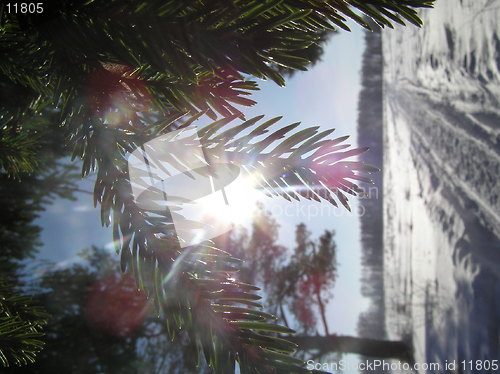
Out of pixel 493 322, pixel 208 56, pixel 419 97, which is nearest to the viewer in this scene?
pixel 208 56

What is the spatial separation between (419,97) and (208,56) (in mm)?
2589

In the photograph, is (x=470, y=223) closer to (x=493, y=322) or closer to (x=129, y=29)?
(x=493, y=322)

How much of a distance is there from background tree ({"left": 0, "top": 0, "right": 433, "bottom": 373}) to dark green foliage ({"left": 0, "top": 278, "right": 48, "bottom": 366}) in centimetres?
22

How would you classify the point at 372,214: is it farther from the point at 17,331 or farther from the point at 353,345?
the point at 17,331

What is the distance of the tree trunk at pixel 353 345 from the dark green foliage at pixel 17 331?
2.41 metres

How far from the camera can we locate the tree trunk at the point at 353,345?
2602mm

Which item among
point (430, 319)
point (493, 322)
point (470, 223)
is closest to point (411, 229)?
point (430, 319)

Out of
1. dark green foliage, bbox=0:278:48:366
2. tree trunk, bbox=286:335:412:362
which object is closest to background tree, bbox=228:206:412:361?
tree trunk, bbox=286:335:412:362

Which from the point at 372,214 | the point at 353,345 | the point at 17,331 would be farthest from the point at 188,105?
the point at 353,345

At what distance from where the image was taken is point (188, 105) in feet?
1.24

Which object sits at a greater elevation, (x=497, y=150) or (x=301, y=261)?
(x=497, y=150)

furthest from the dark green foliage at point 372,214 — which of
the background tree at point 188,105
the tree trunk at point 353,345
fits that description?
the background tree at point 188,105

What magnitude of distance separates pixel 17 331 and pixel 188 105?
35 centimetres

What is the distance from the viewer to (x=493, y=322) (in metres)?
1.42
